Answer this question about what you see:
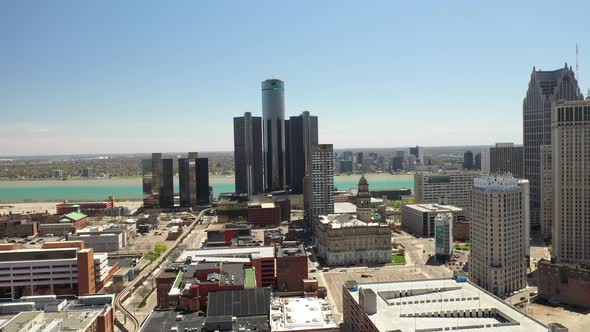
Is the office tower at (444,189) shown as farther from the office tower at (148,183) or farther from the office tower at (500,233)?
the office tower at (148,183)

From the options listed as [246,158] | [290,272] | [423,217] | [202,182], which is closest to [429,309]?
[290,272]

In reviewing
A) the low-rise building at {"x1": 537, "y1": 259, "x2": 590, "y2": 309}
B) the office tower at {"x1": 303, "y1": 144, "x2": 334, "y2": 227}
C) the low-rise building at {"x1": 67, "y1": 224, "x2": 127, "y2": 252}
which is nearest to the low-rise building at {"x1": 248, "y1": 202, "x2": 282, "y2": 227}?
the office tower at {"x1": 303, "y1": 144, "x2": 334, "y2": 227}

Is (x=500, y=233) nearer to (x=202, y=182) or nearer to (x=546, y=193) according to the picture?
(x=546, y=193)

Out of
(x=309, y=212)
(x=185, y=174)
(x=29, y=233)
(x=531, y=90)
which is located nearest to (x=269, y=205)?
(x=309, y=212)

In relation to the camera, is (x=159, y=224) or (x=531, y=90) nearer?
(x=531, y=90)

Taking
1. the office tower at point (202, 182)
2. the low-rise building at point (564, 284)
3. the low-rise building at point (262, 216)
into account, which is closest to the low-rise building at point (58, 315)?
the low-rise building at point (564, 284)

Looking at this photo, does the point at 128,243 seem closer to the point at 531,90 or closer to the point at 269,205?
the point at 269,205
